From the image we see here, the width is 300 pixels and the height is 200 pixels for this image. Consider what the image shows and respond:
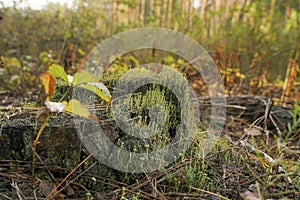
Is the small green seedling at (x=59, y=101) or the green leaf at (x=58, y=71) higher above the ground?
the green leaf at (x=58, y=71)

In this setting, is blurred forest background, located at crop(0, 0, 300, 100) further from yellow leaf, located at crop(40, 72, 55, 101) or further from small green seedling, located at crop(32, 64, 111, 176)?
yellow leaf, located at crop(40, 72, 55, 101)

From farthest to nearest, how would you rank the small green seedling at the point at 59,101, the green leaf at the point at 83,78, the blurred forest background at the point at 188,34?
the blurred forest background at the point at 188,34 < the green leaf at the point at 83,78 < the small green seedling at the point at 59,101

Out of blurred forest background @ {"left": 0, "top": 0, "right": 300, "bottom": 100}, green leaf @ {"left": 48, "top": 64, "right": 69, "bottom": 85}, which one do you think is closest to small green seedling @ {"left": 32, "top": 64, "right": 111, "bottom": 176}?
green leaf @ {"left": 48, "top": 64, "right": 69, "bottom": 85}

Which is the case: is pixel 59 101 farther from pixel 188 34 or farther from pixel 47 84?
pixel 188 34

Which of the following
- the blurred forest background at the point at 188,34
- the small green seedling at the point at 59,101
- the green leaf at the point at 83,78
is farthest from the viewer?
the blurred forest background at the point at 188,34

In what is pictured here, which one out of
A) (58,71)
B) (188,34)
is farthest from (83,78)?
(188,34)

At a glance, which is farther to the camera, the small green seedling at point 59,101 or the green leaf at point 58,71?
the green leaf at point 58,71

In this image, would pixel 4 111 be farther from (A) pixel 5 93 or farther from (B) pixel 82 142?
(A) pixel 5 93

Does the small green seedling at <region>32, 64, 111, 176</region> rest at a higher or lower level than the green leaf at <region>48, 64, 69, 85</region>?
lower

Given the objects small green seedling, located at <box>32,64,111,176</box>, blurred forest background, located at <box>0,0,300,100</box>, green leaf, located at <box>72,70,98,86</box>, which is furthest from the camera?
blurred forest background, located at <box>0,0,300,100</box>

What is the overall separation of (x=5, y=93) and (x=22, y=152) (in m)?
2.16

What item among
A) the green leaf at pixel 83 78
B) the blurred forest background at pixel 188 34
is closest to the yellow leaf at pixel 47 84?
the green leaf at pixel 83 78

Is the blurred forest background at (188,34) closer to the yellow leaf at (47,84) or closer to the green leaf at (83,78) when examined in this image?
the green leaf at (83,78)

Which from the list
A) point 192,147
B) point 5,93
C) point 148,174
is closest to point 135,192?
point 148,174
